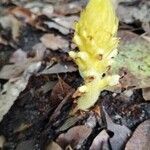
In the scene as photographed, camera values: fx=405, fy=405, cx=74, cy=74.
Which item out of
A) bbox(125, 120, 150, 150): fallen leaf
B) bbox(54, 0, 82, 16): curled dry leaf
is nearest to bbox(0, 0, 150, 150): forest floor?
bbox(125, 120, 150, 150): fallen leaf

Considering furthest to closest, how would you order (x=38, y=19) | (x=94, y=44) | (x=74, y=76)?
(x=38, y=19) → (x=74, y=76) → (x=94, y=44)

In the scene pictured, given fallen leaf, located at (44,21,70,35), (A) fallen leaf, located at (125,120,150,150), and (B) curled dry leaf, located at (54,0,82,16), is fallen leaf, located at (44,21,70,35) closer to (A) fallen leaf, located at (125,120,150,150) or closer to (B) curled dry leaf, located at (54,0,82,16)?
(B) curled dry leaf, located at (54,0,82,16)

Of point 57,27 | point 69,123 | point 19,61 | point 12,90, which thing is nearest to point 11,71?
point 19,61

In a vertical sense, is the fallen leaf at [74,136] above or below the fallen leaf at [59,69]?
below

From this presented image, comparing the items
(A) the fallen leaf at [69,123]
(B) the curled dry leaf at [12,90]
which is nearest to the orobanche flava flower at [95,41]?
(A) the fallen leaf at [69,123]

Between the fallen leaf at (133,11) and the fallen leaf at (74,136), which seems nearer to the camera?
the fallen leaf at (74,136)

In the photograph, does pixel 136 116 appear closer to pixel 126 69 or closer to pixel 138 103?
pixel 138 103

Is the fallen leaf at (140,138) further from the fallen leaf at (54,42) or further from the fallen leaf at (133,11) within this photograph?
the fallen leaf at (133,11)

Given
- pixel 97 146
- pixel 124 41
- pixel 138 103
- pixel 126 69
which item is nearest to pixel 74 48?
pixel 124 41
